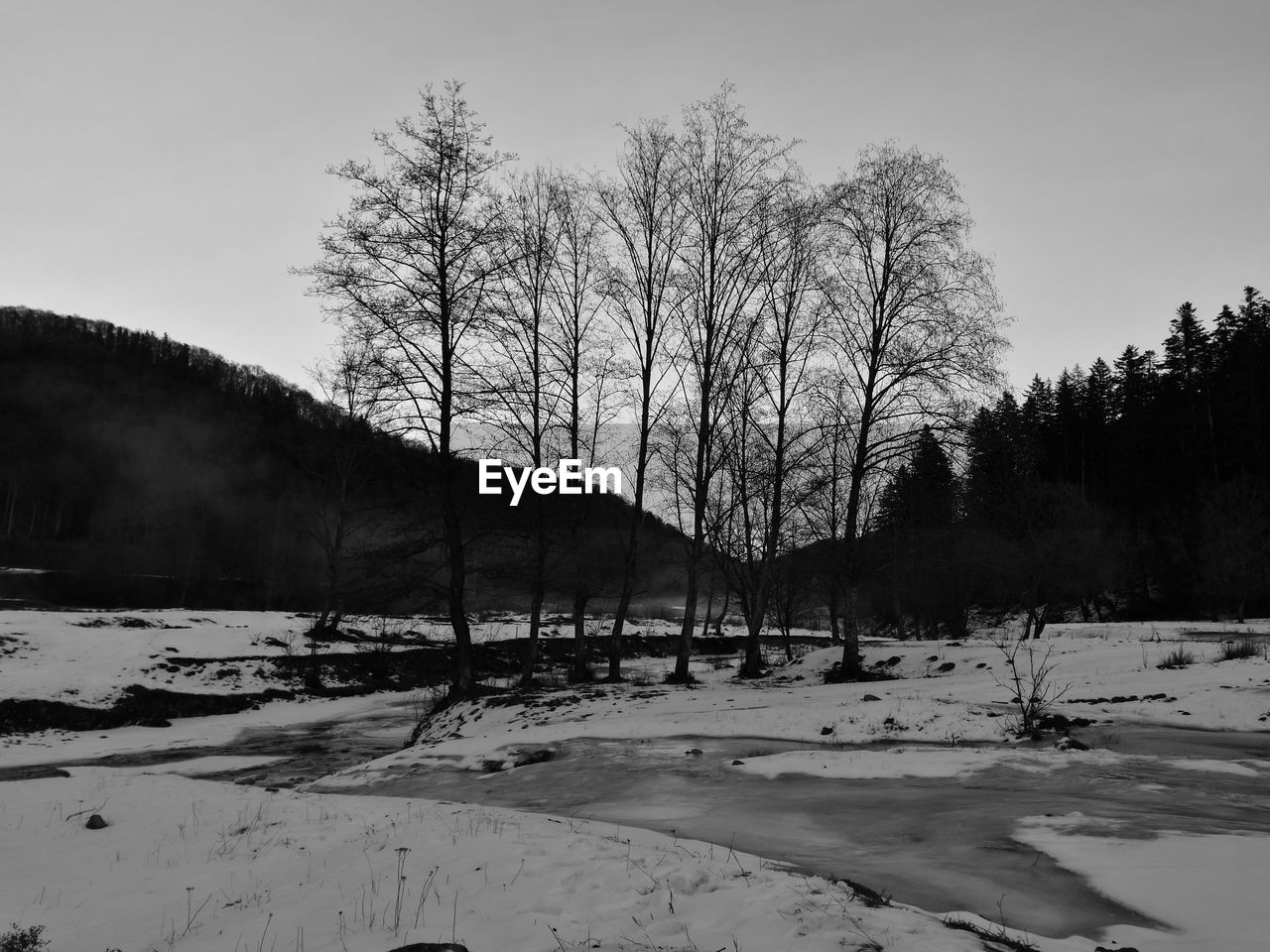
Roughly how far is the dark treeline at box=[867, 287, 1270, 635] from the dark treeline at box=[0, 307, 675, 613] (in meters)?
15.1

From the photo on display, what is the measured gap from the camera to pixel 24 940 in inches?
217

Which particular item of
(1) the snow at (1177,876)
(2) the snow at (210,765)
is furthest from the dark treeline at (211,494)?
(1) the snow at (1177,876)

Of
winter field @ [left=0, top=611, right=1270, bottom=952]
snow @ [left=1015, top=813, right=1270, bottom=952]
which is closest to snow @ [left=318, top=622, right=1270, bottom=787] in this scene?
winter field @ [left=0, top=611, right=1270, bottom=952]

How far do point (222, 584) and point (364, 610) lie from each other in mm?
58806

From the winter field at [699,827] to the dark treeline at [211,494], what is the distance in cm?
530

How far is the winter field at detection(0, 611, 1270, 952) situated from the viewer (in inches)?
196

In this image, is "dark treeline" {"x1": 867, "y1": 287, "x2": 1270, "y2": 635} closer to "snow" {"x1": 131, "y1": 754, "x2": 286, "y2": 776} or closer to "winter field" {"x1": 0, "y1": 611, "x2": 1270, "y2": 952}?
"winter field" {"x1": 0, "y1": 611, "x2": 1270, "y2": 952}

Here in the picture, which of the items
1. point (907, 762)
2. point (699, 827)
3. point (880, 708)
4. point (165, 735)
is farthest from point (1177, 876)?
point (165, 735)

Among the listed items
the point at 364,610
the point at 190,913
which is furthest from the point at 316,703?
the point at 190,913

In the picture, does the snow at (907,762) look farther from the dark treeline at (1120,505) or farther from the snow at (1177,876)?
the dark treeline at (1120,505)

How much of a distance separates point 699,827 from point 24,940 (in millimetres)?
6126

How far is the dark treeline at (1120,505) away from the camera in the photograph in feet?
127

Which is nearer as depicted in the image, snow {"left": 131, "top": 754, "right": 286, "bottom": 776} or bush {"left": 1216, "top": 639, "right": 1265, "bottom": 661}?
snow {"left": 131, "top": 754, "right": 286, "bottom": 776}

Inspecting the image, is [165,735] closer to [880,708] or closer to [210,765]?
[210,765]
